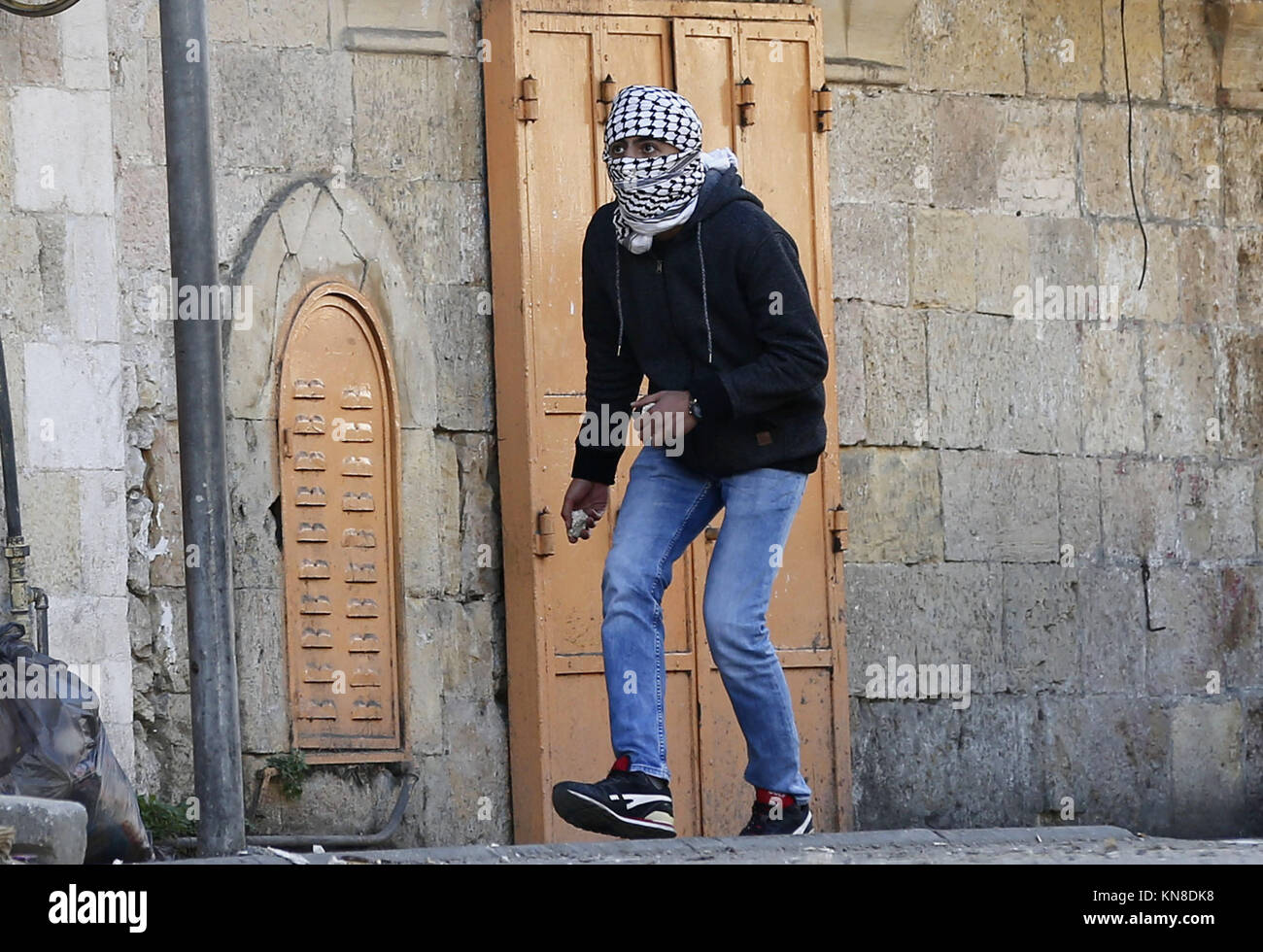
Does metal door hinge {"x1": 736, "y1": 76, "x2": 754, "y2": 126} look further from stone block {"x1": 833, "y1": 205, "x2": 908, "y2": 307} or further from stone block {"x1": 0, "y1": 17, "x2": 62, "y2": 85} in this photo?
stone block {"x1": 0, "y1": 17, "x2": 62, "y2": 85}

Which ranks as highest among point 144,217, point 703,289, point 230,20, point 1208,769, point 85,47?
point 230,20

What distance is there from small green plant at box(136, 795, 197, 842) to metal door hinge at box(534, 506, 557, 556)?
143 cm

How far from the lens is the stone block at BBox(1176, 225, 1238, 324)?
29.1ft

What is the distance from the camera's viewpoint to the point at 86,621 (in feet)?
22.3

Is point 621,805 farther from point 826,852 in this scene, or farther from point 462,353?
point 462,353

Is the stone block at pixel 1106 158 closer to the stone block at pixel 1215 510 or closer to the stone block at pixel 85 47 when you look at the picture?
the stone block at pixel 1215 510

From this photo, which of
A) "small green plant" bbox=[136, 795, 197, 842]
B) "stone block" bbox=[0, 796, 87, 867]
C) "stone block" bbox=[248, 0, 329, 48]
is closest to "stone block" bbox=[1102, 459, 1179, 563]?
"stone block" bbox=[248, 0, 329, 48]

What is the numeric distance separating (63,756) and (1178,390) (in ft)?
15.7

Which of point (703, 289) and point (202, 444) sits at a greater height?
point (703, 289)

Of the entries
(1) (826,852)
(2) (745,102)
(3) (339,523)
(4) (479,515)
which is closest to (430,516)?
(4) (479,515)

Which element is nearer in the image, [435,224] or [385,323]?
[385,323]

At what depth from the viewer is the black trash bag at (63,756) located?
5824mm

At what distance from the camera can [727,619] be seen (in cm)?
586

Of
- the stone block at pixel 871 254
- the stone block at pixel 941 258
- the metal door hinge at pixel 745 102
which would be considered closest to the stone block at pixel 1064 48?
the stone block at pixel 941 258
